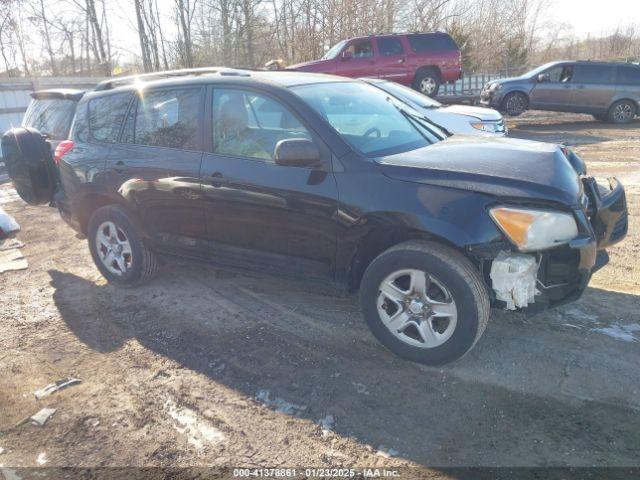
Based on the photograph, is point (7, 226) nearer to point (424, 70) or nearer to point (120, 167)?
point (120, 167)

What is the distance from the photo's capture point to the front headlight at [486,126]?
7912 mm

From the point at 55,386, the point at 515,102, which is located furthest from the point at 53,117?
the point at 515,102

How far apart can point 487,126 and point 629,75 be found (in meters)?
8.76

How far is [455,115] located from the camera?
782 cm

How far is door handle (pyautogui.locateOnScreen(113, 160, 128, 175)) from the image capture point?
4.32m

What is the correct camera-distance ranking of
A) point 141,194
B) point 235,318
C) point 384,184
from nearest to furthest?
1. point 384,184
2. point 235,318
3. point 141,194

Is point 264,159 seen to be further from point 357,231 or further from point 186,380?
point 186,380

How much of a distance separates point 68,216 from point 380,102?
3.37 m

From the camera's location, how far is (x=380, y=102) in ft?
13.7

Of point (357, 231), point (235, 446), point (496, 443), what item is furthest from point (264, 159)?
point (496, 443)

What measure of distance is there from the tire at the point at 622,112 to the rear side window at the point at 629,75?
1.77 ft

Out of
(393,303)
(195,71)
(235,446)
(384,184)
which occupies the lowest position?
(235,446)

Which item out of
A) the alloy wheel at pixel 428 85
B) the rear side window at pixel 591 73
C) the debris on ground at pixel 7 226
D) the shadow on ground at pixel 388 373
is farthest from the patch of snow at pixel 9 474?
the rear side window at pixel 591 73

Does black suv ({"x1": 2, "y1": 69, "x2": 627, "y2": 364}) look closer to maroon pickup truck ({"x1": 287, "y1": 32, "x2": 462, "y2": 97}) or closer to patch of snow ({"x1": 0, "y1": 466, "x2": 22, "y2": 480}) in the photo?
patch of snow ({"x1": 0, "y1": 466, "x2": 22, "y2": 480})
